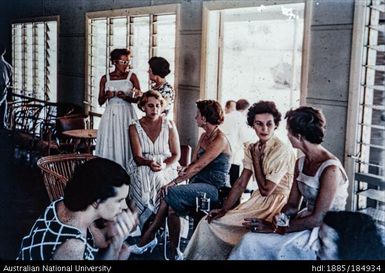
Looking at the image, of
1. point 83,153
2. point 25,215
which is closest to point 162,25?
point 83,153

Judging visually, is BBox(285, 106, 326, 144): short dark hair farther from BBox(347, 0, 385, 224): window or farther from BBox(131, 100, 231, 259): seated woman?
BBox(131, 100, 231, 259): seated woman

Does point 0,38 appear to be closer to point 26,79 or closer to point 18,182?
point 26,79

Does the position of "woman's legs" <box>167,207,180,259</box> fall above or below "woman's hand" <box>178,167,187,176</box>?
below

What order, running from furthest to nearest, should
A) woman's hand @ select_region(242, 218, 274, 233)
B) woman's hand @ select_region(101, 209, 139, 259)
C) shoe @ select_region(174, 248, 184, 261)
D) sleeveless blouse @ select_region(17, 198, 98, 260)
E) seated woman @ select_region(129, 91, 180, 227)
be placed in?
1. seated woman @ select_region(129, 91, 180, 227)
2. shoe @ select_region(174, 248, 184, 261)
3. woman's hand @ select_region(242, 218, 274, 233)
4. woman's hand @ select_region(101, 209, 139, 259)
5. sleeveless blouse @ select_region(17, 198, 98, 260)

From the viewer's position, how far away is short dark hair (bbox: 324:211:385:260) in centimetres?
221

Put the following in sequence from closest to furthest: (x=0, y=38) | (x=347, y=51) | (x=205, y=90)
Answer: (x=347, y=51) → (x=0, y=38) → (x=205, y=90)

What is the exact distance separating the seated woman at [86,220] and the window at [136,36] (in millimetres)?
493

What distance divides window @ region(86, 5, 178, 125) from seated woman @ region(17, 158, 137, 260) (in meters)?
0.49

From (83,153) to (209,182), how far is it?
606 mm

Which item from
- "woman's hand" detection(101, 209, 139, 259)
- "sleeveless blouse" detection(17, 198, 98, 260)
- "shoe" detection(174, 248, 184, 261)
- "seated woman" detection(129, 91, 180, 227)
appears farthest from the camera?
"seated woman" detection(129, 91, 180, 227)

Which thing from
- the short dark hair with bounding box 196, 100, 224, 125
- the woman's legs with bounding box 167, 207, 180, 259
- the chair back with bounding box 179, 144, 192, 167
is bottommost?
the woman's legs with bounding box 167, 207, 180, 259

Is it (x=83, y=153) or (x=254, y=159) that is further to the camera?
(x=83, y=153)

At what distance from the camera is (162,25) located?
2.60m

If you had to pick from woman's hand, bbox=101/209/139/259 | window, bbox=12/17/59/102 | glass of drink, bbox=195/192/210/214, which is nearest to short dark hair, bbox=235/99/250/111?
glass of drink, bbox=195/192/210/214
